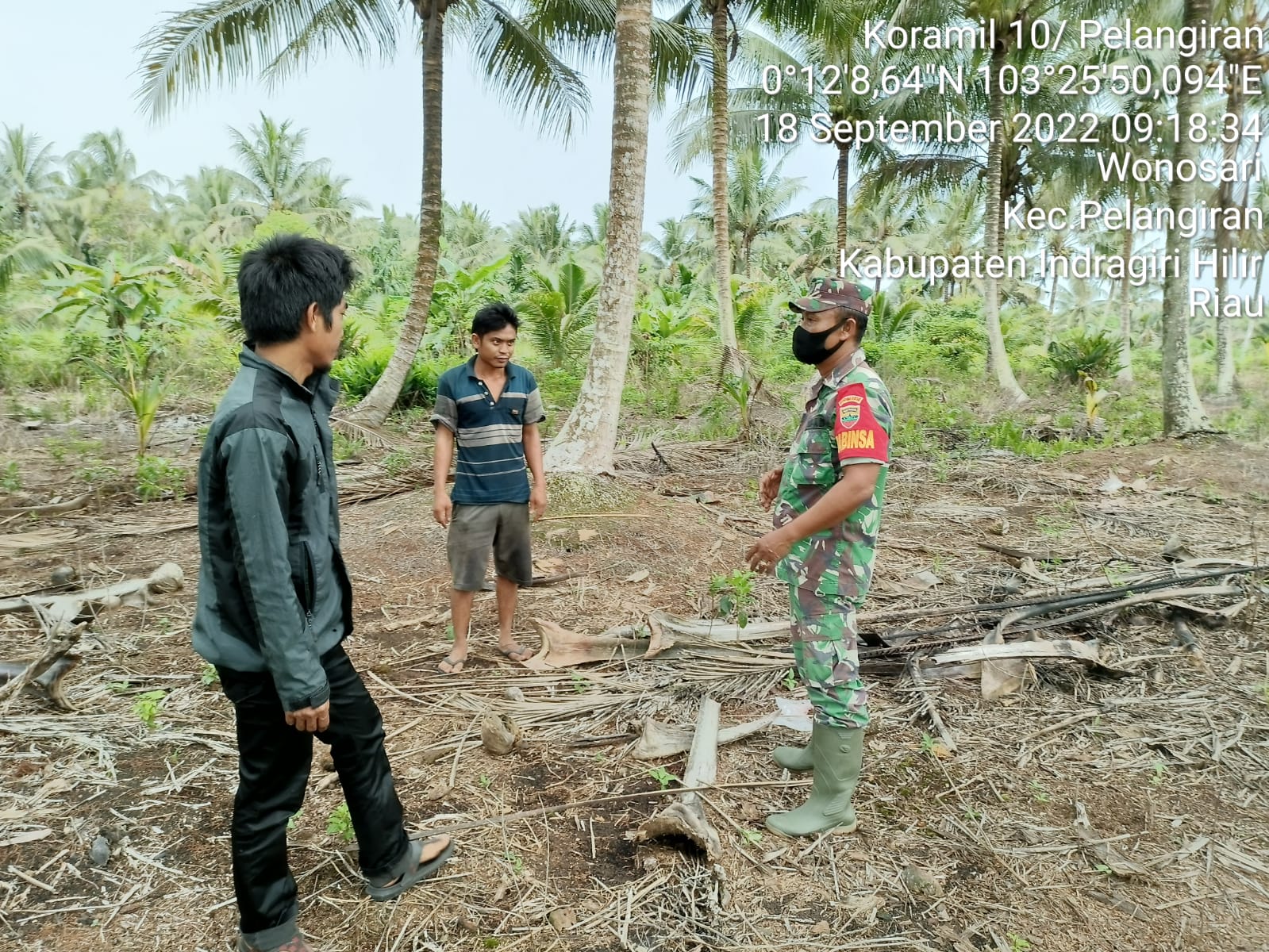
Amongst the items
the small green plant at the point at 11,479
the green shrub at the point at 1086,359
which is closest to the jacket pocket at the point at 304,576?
the small green plant at the point at 11,479

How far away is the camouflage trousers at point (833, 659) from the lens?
96.0 inches

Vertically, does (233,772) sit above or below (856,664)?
below

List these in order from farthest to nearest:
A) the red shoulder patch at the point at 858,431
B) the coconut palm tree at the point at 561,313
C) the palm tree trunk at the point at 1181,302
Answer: the coconut palm tree at the point at 561,313 → the palm tree trunk at the point at 1181,302 → the red shoulder patch at the point at 858,431

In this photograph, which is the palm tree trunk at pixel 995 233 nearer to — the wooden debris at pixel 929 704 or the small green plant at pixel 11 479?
the wooden debris at pixel 929 704

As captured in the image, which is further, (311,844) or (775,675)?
(775,675)

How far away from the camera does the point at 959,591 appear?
4.49 m

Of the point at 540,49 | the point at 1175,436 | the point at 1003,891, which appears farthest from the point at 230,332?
the point at 1175,436

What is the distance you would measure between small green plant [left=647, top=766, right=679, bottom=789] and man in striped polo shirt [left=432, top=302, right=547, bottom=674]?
127cm

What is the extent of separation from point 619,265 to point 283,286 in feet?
14.3

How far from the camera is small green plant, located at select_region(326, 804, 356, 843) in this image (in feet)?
7.54

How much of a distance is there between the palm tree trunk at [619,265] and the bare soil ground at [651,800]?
1398 millimetres

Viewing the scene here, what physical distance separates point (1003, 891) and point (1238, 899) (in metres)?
0.69

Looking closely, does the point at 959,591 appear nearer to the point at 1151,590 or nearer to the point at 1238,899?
the point at 1151,590

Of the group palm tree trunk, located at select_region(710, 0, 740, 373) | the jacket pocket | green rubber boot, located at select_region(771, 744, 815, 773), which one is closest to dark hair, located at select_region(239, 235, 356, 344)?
the jacket pocket
